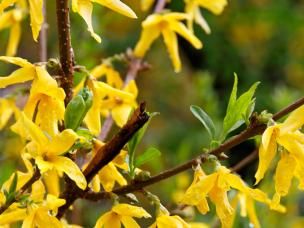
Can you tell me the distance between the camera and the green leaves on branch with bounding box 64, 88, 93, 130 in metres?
0.79

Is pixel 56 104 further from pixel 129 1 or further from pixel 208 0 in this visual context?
pixel 129 1

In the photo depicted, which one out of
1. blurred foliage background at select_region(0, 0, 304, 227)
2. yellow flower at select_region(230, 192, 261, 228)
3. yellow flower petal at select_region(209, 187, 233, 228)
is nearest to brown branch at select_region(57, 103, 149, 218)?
yellow flower petal at select_region(209, 187, 233, 228)

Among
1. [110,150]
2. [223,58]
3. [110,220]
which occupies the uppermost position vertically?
[110,150]

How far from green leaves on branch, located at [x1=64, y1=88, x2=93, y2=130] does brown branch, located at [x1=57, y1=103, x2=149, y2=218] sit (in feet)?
0.14

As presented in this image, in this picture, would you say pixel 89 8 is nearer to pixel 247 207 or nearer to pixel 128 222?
pixel 128 222

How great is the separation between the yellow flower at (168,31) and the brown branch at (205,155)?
13.8 inches

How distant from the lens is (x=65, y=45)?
0.80 metres

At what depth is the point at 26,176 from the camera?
0.91m

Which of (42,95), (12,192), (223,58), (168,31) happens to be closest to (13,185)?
(12,192)

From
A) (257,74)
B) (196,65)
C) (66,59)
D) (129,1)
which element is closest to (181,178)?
(66,59)

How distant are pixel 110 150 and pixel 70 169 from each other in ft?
0.16

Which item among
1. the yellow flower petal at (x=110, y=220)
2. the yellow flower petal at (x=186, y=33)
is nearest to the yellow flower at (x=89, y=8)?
the yellow flower petal at (x=110, y=220)

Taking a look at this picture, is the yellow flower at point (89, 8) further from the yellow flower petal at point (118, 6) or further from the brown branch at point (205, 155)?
the brown branch at point (205, 155)

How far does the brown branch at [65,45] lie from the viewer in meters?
0.79
